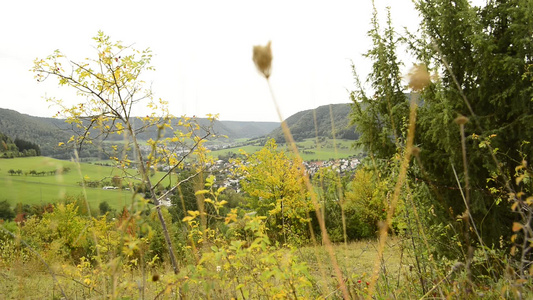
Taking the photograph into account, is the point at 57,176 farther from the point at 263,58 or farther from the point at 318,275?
the point at 318,275

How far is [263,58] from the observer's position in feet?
2.84

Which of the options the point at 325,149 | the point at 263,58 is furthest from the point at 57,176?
the point at 325,149

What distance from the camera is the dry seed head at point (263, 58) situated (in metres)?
0.85

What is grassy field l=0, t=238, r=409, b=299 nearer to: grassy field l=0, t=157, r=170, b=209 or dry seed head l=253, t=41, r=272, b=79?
grassy field l=0, t=157, r=170, b=209

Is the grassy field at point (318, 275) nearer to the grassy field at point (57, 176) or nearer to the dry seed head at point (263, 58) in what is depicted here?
the grassy field at point (57, 176)

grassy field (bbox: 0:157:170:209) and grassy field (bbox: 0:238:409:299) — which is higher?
grassy field (bbox: 0:157:170:209)

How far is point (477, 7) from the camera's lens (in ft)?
18.2

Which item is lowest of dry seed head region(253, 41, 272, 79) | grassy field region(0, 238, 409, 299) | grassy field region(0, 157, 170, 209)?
grassy field region(0, 238, 409, 299)

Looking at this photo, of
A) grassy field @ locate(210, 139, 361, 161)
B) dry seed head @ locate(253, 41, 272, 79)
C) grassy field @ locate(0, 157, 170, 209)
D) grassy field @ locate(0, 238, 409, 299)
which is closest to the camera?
dry seed head @ locate(253, 41, 272, 79)

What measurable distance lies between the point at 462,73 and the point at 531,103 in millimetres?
1362

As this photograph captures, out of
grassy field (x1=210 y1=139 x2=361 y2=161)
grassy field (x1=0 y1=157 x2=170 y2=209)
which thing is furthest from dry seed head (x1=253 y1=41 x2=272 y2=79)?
grassy field (x1=210 y1=139 x2=361 y2=161)

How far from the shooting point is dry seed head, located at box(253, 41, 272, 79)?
855 millimetres

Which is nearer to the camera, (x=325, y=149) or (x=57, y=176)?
(x=57, y=176)

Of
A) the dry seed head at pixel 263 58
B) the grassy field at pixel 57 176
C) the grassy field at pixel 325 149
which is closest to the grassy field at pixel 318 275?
the grassy field at pixel 57 176
